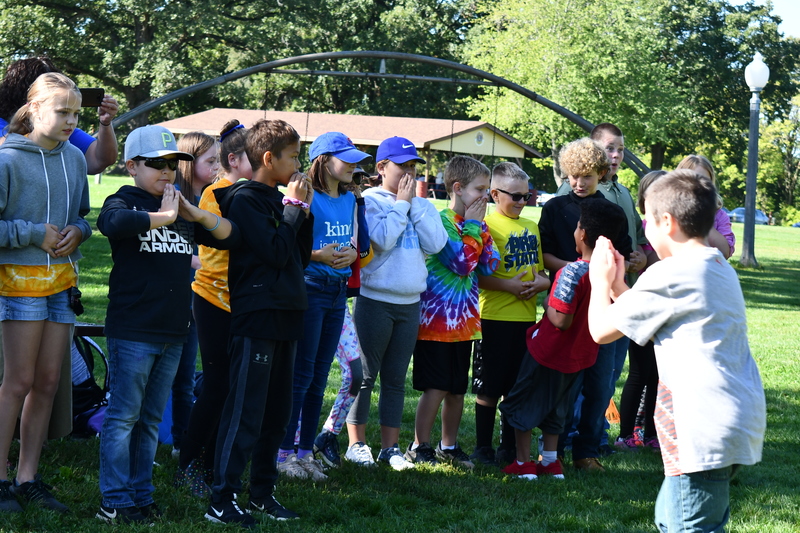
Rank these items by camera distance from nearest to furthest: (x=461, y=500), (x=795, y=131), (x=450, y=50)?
1. (x=461, y=500)
2. (x=450, y=50)
3. (x=795, y=131)

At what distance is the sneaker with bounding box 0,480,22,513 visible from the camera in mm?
3533

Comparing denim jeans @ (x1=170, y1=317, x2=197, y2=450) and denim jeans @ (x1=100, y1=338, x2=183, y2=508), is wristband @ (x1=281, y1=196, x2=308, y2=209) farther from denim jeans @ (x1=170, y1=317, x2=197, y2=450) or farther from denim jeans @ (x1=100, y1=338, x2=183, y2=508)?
denim jeans @ (x1=170, y1=317, x2=197, y2=450)

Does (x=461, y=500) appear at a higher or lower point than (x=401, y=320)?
lower

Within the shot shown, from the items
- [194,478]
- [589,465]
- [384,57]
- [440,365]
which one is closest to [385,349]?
[440,365]

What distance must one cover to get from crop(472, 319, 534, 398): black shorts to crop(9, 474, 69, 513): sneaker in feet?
8.20

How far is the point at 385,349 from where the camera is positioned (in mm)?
4777

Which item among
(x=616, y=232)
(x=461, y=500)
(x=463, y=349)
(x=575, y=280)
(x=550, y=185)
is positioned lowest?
(x=461, y=500)

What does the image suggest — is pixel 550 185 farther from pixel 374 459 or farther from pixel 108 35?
pixel 374 459

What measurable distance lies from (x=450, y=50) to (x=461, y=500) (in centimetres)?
4905

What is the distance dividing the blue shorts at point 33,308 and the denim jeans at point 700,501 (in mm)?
2691

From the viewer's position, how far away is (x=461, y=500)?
4.27 metres

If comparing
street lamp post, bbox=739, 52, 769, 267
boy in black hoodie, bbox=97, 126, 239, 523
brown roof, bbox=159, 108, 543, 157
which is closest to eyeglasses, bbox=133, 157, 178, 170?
boy in black hoodie, bbox=97, 126, 239, 523

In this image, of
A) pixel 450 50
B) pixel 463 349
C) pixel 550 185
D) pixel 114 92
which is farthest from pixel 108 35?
pixel 463 349

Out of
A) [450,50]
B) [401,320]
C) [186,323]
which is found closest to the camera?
[186,323]
